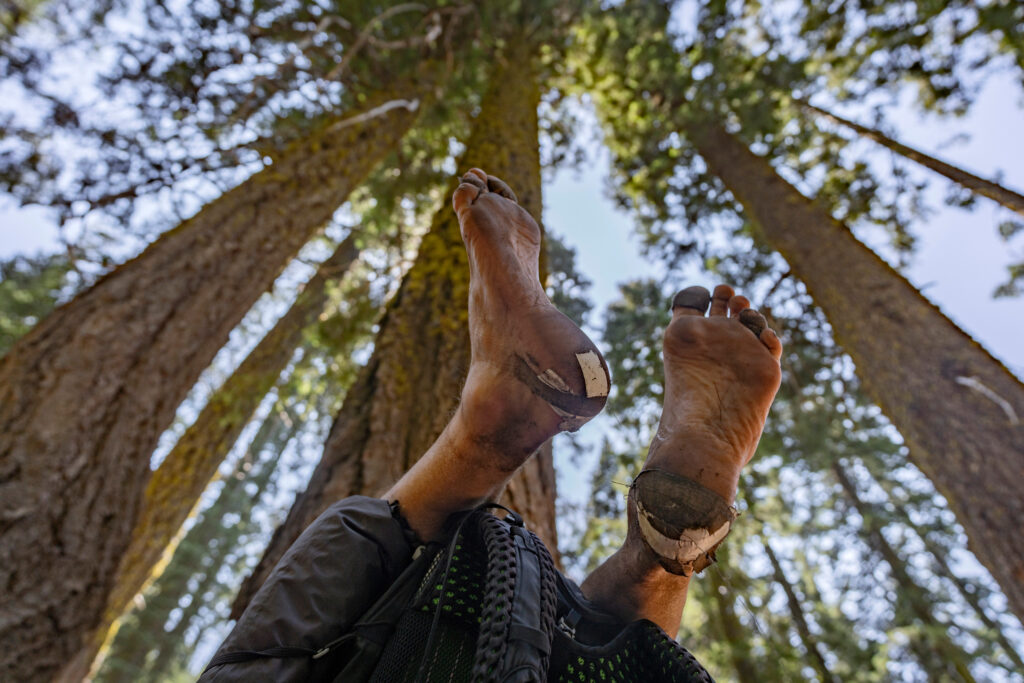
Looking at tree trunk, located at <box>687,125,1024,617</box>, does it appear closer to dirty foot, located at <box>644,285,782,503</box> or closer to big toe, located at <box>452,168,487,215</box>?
dirty foot, located at <box>644,285,782,503</box>

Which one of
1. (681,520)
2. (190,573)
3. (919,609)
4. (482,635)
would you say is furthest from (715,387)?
(190,573)

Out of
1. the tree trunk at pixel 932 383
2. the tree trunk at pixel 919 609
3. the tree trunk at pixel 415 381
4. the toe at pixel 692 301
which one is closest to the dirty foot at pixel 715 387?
the toe at pixel 692 301

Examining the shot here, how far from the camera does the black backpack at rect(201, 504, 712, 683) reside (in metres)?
0.88

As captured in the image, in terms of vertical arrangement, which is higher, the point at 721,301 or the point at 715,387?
the point at 721,301

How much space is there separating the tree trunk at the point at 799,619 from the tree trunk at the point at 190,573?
10.3 m

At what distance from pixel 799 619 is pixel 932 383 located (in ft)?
22.1

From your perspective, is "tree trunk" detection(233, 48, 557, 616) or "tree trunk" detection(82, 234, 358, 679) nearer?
"tree trunk" detection(233, 48, 557, 616)

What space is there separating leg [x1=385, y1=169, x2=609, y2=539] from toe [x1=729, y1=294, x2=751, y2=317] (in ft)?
3.19

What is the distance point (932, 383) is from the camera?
320 cm

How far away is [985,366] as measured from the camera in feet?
10.0

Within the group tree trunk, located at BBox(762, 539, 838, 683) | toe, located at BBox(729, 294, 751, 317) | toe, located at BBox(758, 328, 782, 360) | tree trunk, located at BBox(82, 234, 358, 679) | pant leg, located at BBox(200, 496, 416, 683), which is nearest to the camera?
pant leg, located at BBox(200, 496, 416, 683)

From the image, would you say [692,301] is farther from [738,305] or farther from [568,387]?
[568,387]

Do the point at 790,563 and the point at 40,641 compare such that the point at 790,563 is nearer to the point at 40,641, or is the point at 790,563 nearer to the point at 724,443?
the point at 724,443

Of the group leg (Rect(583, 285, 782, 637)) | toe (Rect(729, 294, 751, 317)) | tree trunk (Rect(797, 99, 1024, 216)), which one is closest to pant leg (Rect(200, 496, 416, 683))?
leg (Rect(583, 285, 782, 637))
